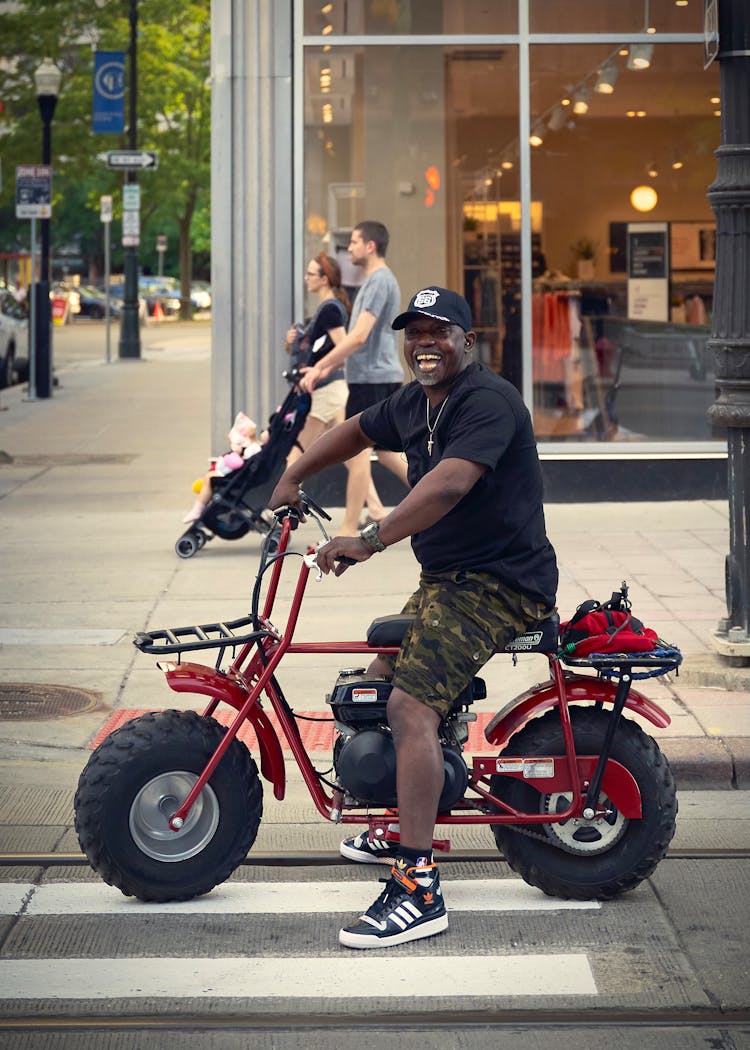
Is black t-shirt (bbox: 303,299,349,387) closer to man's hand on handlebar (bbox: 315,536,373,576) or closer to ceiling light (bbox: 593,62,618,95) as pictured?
ceiling light (bbox: 593,62,618,95)

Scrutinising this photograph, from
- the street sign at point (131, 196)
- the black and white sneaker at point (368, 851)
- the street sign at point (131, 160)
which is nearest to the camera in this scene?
the black and white sneaker at point (368, 851)

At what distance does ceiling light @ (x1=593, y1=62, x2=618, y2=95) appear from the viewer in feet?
43.0

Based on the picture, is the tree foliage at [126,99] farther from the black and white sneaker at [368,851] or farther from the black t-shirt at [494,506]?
the black t-shirt at [494,506]

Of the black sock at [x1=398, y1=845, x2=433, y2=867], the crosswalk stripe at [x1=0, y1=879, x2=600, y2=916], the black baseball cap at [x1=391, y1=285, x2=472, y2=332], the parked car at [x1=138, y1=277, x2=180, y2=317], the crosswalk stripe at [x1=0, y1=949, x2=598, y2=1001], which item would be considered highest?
the parked car at [x1=138, y1=277, x2=180, y2=317]

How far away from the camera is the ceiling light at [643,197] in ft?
43.2

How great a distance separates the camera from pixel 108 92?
29.2 meters

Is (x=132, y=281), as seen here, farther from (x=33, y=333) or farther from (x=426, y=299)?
(x=426, y=299)

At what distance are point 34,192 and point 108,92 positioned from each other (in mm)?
6940

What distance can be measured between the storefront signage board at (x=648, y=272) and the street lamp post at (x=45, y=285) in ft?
38.2

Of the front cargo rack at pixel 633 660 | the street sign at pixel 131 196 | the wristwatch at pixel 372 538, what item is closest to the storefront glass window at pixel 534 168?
the front cargo rack at pixel 633 660

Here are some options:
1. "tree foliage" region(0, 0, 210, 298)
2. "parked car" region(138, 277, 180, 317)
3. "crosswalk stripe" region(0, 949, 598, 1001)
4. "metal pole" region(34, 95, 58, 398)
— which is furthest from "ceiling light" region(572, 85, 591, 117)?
"parked car" region(138, 277, 180, 317)

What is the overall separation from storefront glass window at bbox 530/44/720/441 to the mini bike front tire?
8566 mm

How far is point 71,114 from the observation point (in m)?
42.2

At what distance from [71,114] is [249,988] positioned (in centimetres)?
4020
